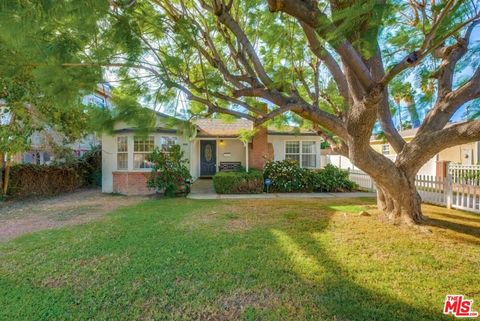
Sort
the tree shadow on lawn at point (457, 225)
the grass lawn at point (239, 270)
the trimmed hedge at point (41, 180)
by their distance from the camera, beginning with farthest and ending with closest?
the trimmed hedge at point (41, 180) < the tree shadow on lawn at point (457, 225) < the grass lawn at point (239, 270)

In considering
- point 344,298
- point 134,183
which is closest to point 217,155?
point 134,183

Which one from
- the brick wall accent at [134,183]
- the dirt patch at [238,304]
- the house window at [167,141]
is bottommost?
the dirt patch at [238,304]

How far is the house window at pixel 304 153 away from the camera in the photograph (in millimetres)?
15062

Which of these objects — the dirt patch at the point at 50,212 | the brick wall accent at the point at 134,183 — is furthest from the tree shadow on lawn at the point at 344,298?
the brick wall accent at the point at 134,183

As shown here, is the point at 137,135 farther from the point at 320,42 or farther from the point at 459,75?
the point at 459,75

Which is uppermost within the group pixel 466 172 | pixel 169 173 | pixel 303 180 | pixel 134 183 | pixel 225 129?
pixel 225 129

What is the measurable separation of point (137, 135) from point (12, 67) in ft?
5.65

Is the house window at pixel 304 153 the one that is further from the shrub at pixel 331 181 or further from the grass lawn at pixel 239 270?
the grass lawn at pixel 239 270

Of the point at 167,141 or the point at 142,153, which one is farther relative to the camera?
the point at 167,141

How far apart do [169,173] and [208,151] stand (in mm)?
6599

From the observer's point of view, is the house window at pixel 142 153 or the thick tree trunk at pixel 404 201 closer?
the thick tree trunk at pixel 404 201

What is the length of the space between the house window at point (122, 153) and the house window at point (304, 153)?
862 centimetres

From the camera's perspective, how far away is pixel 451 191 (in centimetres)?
845

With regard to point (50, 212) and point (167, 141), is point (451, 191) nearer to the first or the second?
point (167, 141)
